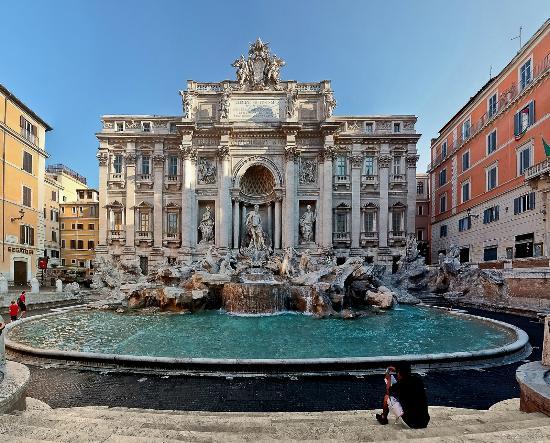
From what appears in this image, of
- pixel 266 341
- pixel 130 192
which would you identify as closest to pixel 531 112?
pixel 266 341

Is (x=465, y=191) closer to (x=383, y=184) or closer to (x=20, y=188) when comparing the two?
(x=383, y=184)

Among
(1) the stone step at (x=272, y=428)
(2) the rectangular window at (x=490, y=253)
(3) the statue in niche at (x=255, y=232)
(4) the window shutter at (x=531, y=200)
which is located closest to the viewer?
(1) the stone step at (x=272, y=428)

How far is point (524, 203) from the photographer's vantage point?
24.3 metres

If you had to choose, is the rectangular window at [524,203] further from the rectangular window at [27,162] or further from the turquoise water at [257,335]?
the rectangular window at [27,162]

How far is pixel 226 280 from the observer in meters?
20.1

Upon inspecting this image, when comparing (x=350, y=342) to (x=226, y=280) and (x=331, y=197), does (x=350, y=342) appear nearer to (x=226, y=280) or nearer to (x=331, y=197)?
(x=226, y=280)

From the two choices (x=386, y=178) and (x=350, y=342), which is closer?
(x=350, y=342)

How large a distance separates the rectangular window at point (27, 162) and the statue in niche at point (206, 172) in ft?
47.0

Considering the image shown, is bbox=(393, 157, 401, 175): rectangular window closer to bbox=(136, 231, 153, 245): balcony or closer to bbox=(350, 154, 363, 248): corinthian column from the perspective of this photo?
bbox=(350, 154, 363, 248): corinthian column

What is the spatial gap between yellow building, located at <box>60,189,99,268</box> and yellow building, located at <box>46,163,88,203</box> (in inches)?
96.4

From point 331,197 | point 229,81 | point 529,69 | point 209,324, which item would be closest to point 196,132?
point 229,81

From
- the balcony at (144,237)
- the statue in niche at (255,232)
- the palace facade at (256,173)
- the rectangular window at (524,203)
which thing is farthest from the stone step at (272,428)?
the balcony at (144,237)

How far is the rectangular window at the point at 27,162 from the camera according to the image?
31.1 m

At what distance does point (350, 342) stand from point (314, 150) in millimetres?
23037
